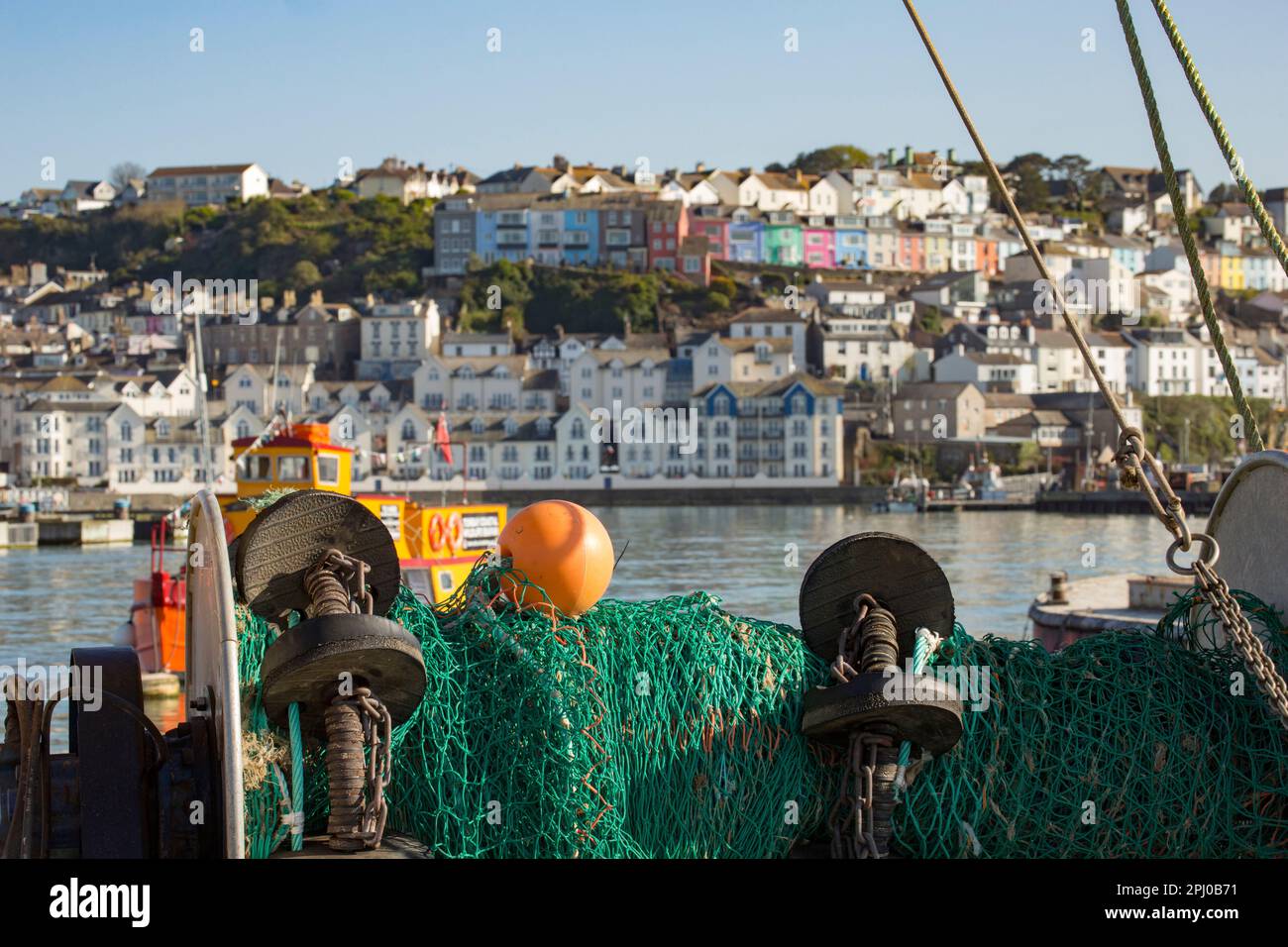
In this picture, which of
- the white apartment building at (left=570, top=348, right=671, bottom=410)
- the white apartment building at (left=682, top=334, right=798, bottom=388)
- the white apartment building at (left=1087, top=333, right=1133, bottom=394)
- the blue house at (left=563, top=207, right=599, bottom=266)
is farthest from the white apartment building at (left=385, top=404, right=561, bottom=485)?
the white apartment building at (left=1087, top=333, right=1133, bottom=394)

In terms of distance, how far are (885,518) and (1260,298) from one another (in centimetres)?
7006

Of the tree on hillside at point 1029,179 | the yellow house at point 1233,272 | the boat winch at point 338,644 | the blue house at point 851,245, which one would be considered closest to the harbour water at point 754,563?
the boat winch at point 338,644

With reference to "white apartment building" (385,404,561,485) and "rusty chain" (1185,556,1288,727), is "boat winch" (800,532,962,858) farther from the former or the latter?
"white apartment building" (385,404,561,485)

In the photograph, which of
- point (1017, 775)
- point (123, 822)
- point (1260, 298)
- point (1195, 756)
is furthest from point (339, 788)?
point (1260, 298)

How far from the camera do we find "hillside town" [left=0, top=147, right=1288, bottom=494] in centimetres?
10438

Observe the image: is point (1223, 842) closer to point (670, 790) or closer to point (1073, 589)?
point (670, 790)

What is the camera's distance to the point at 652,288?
13138cm

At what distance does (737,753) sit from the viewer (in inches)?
235

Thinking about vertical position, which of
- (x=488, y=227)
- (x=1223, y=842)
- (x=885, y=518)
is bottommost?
(x=885, y=518)

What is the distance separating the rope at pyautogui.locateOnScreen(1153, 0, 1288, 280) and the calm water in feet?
48.8

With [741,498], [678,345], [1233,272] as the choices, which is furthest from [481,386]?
[1233,272]

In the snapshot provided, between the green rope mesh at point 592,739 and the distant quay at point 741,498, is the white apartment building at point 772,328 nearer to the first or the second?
the distant quay at point 741,498

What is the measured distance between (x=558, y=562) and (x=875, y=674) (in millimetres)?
1152

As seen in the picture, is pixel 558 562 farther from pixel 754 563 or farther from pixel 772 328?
pixel 772 328
